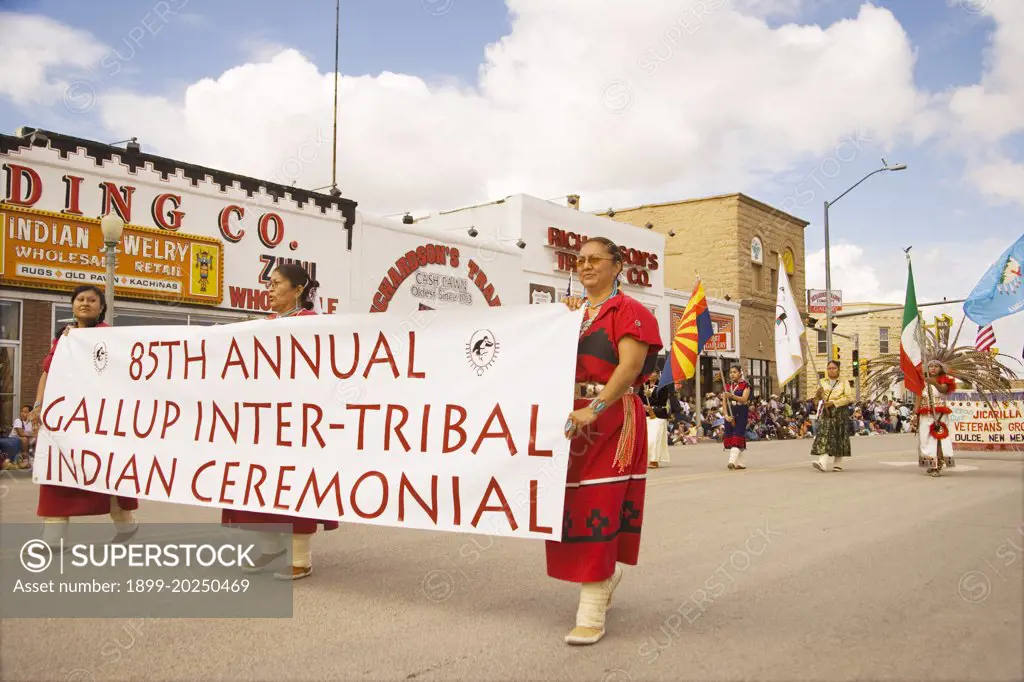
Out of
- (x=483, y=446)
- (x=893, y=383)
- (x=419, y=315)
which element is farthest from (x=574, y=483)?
(x=893, y=383)

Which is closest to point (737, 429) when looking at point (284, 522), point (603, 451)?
point (284, 522)

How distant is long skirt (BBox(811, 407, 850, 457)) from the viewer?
1344 cm

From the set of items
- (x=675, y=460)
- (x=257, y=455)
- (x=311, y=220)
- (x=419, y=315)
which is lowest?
(x=675, y=460)

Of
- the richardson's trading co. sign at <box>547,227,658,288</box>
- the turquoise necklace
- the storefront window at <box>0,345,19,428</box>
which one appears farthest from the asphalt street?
the richardson's trading co. sign at <box>547,227,658,288</box>

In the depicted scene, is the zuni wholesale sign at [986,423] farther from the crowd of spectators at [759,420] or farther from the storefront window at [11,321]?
the storefront window at [11,321]

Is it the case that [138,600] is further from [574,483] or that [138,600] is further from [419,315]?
[574,483]

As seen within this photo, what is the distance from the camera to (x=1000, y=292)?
12578mm

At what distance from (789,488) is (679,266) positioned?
28.8 meters

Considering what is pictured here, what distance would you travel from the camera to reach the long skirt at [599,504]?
13.4ft

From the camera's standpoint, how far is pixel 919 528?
7.41 m

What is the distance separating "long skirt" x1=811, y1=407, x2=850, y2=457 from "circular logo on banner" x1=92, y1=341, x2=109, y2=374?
10.6 m

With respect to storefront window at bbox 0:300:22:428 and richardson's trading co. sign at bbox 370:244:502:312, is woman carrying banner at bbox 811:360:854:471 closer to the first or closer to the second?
richardson's trading co. sign at bbox 370:244:502:312

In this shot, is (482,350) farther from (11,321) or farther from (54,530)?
(11,321)

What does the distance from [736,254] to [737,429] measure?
24.2 meters
